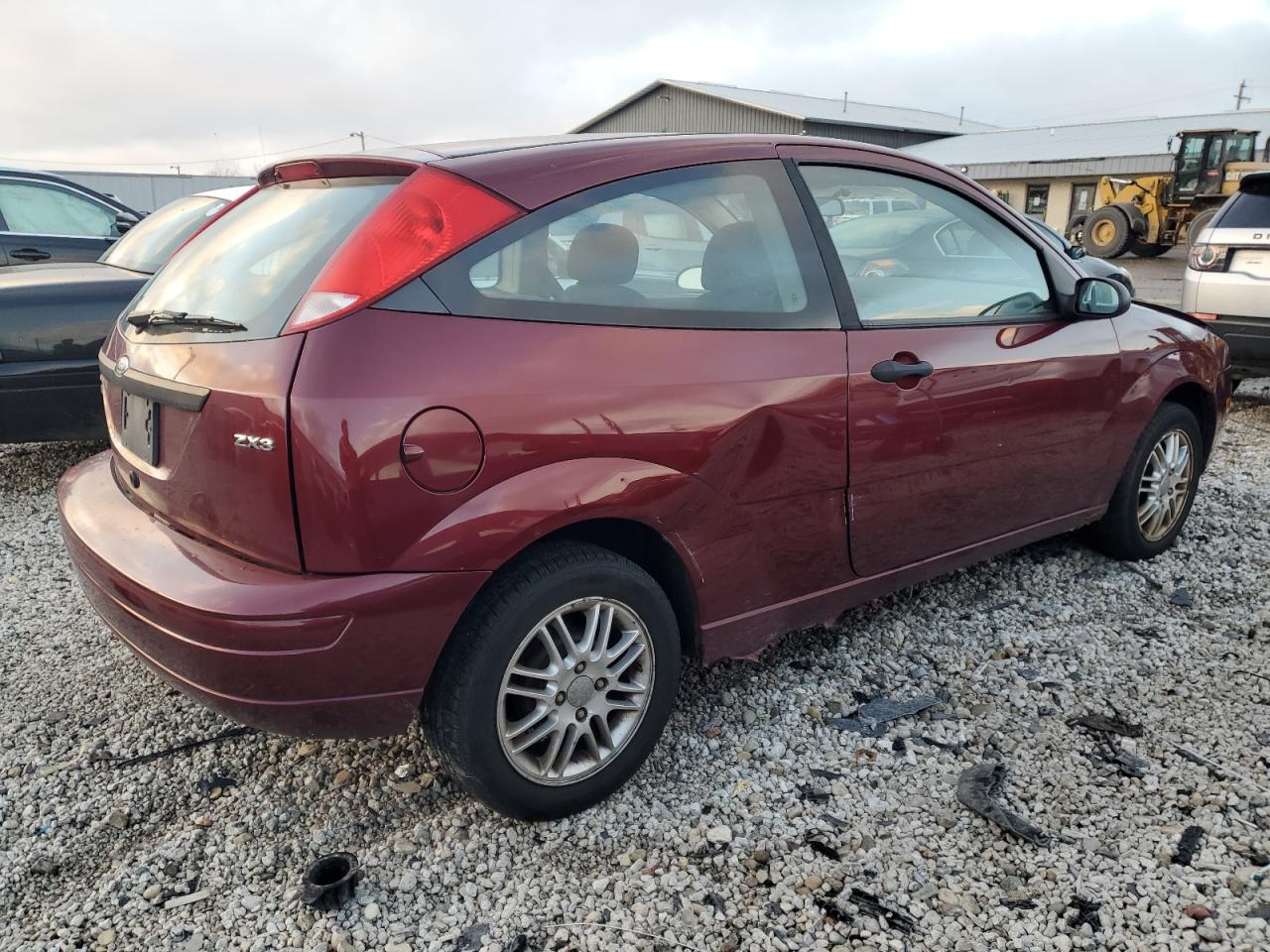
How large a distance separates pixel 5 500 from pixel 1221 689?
563cm

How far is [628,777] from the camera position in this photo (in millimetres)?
2529

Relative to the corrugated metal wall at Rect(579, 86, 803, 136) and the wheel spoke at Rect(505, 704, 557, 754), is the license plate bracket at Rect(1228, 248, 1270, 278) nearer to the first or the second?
the wheel spoke at Rect(505, 704, 557, 754)

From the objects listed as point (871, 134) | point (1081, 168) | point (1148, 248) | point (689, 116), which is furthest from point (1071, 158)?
point (689, 116)

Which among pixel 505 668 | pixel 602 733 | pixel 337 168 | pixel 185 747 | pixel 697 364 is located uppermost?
pixel 337 168

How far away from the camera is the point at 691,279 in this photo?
2.48 meters

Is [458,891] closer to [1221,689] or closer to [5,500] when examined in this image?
[1221,689]

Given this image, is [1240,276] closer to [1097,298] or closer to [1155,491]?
[1155,491]

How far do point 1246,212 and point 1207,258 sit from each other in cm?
36

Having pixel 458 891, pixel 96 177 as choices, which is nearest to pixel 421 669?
pixel 458 891

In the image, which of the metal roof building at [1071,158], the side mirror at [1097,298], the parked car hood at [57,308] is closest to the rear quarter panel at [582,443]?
the side mirror at [1097,298]

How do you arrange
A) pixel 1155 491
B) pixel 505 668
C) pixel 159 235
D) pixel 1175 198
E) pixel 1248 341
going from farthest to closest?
pixel 1175 198 < pixel 1248 341 < pixel 159 235 < pixel 1155 491 < pixel 505 668

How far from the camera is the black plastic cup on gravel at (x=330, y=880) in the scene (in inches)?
83.8

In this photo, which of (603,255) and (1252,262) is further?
(1252,262)

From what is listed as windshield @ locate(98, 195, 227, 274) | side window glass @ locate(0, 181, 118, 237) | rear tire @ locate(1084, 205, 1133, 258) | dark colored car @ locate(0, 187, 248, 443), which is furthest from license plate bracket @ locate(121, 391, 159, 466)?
rear tire @ locate(1084, 205, 1133, 258)
